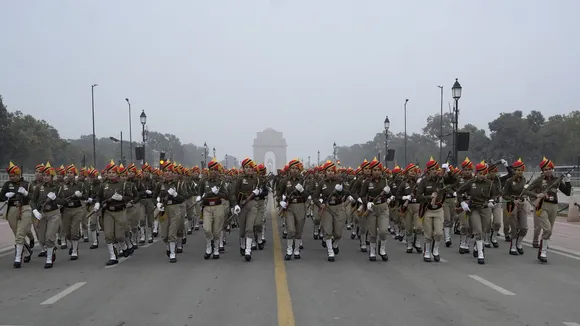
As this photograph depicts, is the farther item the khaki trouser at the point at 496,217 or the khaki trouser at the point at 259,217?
the khaki trouser at the point at 496,217

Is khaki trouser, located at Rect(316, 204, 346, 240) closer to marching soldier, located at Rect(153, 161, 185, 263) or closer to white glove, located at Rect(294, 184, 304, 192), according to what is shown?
white glove, located at Rect(294, 184, 304, 192)

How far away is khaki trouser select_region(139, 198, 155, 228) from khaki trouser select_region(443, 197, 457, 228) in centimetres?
826

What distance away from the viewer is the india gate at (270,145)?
137 m

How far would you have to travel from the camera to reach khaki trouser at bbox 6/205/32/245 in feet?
38.0

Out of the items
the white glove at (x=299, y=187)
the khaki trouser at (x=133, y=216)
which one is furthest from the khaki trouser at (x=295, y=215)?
the khaki trouser at (x=133, y=216)

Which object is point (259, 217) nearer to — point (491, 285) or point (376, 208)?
point (376, 208)

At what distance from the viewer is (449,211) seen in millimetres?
15711

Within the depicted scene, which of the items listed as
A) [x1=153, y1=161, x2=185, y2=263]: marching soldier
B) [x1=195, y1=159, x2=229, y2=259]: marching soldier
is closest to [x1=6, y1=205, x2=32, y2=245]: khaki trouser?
[x1=153, y1=161, x2=185, y2=263]: marching soldier

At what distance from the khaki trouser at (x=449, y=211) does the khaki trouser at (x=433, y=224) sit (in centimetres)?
337

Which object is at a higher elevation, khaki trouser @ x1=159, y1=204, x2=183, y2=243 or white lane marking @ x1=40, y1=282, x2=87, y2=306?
khaki trouser @ x1=159, y1=204, x2=183, y2=243

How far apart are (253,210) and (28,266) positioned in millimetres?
4943

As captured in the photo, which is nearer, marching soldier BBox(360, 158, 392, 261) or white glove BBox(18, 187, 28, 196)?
white glove BBox(18, 187, 28, 196)

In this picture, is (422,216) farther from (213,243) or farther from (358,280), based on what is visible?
(213,243)

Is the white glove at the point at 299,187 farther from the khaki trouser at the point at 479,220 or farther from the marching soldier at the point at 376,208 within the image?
the khaki trouser at the point at 479,220
